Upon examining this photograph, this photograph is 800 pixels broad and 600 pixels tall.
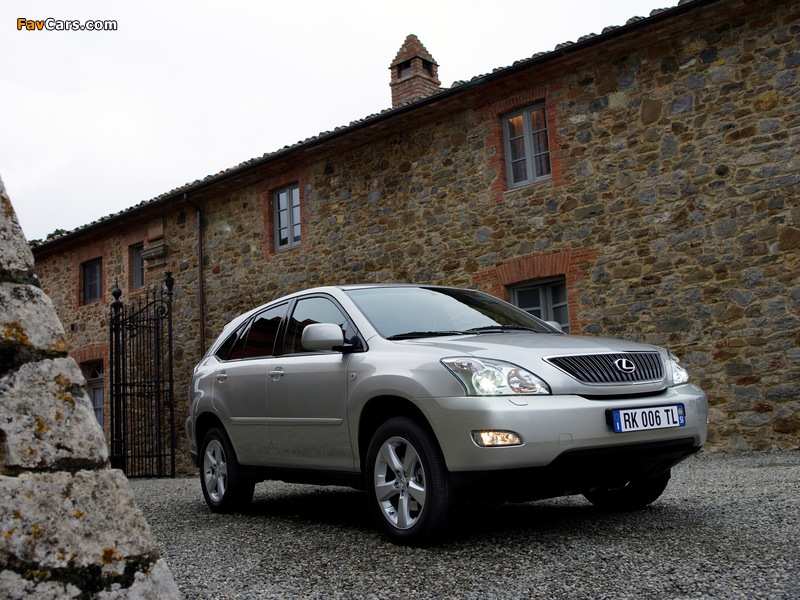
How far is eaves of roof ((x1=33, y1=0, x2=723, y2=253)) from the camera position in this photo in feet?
33.8

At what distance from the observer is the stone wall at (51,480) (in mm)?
1964

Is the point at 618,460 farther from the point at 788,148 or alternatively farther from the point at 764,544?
the point at 788,148

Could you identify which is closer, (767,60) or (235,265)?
(767,60)

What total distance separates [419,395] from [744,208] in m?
7.01

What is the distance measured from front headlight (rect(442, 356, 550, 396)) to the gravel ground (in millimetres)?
740

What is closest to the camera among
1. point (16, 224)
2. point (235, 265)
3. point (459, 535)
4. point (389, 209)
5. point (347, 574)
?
point (16, 224)

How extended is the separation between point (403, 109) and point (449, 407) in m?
9.44

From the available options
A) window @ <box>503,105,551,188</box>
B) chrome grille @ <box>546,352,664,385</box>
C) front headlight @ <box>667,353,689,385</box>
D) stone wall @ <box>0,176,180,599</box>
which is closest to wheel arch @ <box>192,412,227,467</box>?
chrome grille @ <box>546,352,664,385</box>

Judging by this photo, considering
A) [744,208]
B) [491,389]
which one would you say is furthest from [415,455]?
[744,208]

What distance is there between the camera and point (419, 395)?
14.1 feet

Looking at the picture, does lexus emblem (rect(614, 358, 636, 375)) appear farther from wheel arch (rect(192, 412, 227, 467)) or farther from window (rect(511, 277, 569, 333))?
window (rect(511, 277, 569, 333))

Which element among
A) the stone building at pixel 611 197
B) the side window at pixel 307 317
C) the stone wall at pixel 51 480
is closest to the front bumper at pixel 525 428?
the side window at pixel 307 317

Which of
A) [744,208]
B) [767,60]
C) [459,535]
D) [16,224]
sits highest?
[767,60]

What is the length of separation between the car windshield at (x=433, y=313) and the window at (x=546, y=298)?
573 cm
